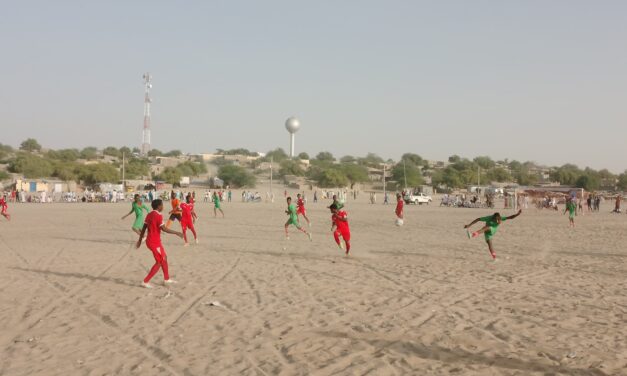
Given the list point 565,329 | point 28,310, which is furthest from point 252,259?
point 565,329

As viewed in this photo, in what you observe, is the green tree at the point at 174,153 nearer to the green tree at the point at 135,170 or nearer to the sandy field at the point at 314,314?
the green tree at the point at 135,170

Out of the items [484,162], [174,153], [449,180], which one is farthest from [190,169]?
[484,162]

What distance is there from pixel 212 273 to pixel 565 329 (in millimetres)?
6880

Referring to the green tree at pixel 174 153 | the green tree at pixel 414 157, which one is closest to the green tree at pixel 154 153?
the green tree at pixel 174 153

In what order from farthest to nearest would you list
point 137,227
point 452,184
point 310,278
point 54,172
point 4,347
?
point 452,184 → point 54,172 → point 137,227 → point 310,278 → point 4,347

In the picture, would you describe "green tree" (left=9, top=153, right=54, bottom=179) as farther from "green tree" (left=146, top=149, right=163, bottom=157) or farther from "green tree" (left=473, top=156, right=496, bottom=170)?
"green tree" (left=473, top=156, right=496, bottom=170)

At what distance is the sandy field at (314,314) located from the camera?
18.4ft

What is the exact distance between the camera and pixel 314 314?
24.8 ft

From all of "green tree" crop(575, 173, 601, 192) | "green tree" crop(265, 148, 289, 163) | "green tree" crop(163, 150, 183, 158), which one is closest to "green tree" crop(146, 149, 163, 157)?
"green tree" crop(163, 150, 183, 158)

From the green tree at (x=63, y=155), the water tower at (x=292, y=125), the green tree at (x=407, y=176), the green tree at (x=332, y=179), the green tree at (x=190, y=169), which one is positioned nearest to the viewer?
the green tree at (x=332, y=179)

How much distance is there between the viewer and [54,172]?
288ft

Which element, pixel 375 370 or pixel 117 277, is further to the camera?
pixel 117 277

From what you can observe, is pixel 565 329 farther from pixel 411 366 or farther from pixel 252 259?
pixel 252 259

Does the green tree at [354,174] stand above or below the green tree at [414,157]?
below
